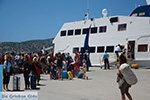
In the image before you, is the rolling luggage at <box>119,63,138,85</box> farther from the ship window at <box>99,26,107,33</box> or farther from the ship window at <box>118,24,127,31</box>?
the ship window at <box>99,26,107,33</box>

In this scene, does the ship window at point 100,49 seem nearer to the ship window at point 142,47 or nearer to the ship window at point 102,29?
the ship window at point 102,29

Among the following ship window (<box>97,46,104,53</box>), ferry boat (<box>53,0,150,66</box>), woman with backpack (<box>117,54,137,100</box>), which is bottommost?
woman with backpack (<box>117,54,137,100</box>)

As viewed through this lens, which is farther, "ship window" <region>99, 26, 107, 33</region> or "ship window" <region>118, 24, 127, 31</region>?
"ship window" <region>99, 26, 107, 33</region>

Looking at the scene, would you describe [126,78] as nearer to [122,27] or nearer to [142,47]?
[142,47]

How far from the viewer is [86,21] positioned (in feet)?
72.7

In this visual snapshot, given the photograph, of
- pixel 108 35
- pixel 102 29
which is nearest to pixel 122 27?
pixel 108 35

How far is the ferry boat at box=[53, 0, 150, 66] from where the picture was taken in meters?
17.4

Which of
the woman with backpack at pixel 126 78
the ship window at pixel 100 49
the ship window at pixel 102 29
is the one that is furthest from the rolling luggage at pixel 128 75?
the ship window at pixel 102 29

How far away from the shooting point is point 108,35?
2003 cm

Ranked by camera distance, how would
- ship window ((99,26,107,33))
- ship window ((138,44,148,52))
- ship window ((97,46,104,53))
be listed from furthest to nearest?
ship window ((99,26,107,33)) < ship window ((97,46,104,53)) < ship window ((138,44,148,52))

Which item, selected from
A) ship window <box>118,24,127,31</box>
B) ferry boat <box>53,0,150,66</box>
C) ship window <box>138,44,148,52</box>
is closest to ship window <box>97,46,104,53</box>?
ferry boat <box>53,0,150,66</box>

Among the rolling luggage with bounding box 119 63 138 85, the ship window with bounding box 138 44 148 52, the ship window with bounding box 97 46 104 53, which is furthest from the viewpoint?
the ship window with bounding box 97 46 104 53

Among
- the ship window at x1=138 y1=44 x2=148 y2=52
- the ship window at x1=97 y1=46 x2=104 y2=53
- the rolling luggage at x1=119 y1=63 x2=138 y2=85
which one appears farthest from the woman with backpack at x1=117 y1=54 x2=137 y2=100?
the ship window at x1=97 y1=46 x2=104 y2=53

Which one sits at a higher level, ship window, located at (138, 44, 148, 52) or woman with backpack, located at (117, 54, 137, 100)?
ship window, located at (138, 44, 148, 52)
